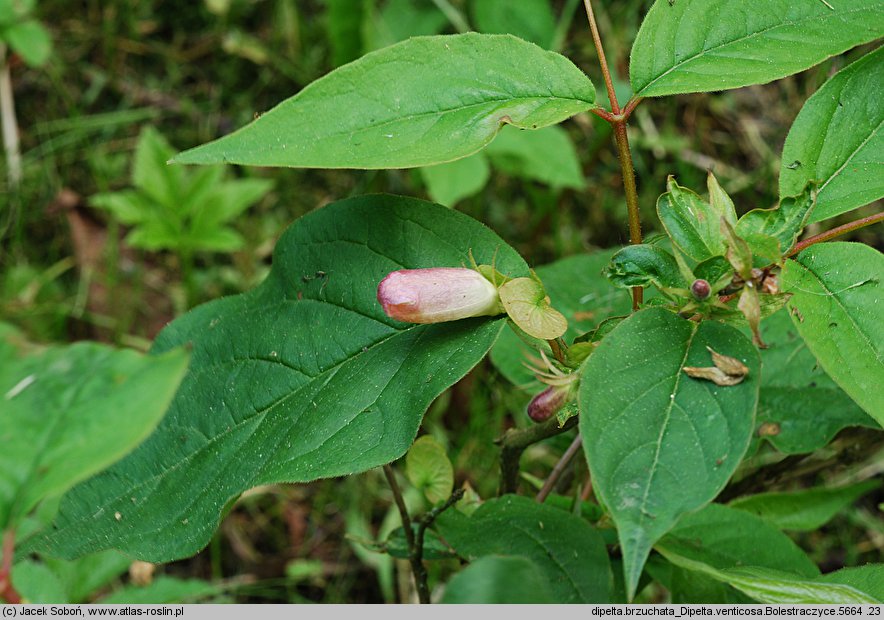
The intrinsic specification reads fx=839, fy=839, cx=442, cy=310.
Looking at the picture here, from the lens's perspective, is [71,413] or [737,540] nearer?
[71,413]

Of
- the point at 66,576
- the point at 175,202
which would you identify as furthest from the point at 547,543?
the point at 175,202

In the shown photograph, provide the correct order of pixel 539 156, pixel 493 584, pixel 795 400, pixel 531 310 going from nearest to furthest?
pixel 493 584, pixel 531 310, pixel 795 400, pixel 539 156

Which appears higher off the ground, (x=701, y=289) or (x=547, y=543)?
(x=701, y=289)

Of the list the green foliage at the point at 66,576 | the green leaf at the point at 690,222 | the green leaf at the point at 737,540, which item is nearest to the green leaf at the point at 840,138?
the green leaf at the point at 690,222

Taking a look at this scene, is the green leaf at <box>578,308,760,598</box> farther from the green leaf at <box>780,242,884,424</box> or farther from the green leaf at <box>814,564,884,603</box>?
the green leaf at <box>814,564,884,603</box>

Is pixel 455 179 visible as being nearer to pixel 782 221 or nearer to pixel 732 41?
pixel 732 41

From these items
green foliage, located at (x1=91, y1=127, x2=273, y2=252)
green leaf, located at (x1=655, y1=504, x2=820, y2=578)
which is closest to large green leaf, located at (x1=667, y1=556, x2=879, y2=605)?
green leaf, located at (x1=655, y1=504, x2=820, y2=578)

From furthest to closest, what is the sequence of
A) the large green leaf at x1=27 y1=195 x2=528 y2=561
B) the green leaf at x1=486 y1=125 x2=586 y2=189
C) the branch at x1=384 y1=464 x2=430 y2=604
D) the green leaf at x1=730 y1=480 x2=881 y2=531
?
the green leaf at x1=486 y1=125 x2=586 y2=189, the green leaf at x1=730 y1=480 x2=881 y2=531, the branch at x1=384 y1=464 x2=430 y2=604, the large green leaf at x1=27 y1=195 x2=528 y2=561
